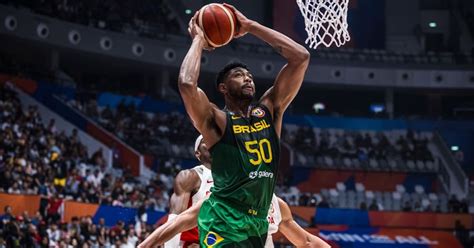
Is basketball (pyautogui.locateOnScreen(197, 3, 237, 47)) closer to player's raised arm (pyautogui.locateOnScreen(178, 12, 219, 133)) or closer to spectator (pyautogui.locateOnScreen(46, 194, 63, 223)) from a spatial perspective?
player's raised arm (pyautogui.locateOnScreen(178, 12, 219, 133))

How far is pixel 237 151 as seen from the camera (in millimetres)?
5262

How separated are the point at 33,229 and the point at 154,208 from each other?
6.14 metres

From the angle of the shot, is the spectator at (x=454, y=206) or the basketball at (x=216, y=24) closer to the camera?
the basketball at (x=216, y=24)

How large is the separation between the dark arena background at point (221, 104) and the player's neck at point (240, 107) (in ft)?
38.0

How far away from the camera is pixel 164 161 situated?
28.6m

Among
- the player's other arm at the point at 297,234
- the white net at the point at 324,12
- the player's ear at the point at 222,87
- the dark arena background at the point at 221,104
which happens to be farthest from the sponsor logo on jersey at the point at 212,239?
the dark arena background at the point at 221,104

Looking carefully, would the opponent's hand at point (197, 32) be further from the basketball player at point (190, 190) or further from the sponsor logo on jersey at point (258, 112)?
the basketball player at point (190, 190)

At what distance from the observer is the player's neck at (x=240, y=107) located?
5.39 metres

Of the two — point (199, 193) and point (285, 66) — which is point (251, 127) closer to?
point (285, 66)

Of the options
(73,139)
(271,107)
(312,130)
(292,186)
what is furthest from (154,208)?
(271,107)

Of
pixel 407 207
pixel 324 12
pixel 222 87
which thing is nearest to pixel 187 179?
pixel 222 87

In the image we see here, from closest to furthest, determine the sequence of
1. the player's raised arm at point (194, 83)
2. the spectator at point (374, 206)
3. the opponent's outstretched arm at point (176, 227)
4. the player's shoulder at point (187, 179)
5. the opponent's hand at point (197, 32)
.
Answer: the player's raised arm at point (194, 83) < the opponent's hand at point (197, 32) < the opponent's outstretched arm at point (176, 227) < the player's shoulder at point (187, 179) < the spectator at point (374, 206)

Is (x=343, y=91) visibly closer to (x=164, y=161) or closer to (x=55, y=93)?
(x=164, y=161)

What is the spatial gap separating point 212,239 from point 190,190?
8.31 ft
